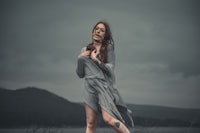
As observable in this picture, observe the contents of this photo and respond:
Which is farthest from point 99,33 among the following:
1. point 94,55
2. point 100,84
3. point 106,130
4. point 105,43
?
point 106,130

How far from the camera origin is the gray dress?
459 centimetres

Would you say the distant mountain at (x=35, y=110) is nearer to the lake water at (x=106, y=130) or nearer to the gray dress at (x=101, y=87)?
the lake water at (x=106, y=130)

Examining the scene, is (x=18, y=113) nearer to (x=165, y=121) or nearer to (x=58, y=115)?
(x=58, y=115)

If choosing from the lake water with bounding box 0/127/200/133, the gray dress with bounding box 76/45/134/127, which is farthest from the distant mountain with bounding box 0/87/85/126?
the gray dress with bounding box 76/45/134/127

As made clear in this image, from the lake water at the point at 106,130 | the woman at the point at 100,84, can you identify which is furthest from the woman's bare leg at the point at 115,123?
the lake water at the point at 106,130

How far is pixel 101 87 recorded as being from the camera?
4602 mm

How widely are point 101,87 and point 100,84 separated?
0.03 meters

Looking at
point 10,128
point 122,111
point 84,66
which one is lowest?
point 10,128

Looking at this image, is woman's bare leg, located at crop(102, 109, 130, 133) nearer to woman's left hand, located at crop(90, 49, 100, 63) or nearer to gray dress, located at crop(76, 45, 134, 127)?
gray dress, located at crop(76, 45, 134, 127)

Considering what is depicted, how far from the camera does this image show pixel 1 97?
8375 mm

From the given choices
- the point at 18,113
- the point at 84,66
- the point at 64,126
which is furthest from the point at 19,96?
the point at 84,66

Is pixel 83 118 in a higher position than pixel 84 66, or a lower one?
lower

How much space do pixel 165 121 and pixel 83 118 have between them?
149cm

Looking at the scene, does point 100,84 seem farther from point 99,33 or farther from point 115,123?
point 99,33
